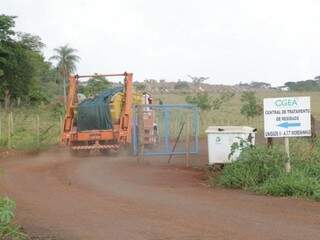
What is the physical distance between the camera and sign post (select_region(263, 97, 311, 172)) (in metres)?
13.4

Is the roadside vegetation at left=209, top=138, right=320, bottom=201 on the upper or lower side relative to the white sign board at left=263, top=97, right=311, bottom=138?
lower

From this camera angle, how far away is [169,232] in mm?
8383

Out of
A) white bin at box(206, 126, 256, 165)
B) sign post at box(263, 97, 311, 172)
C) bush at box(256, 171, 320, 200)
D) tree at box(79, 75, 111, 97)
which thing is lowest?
bush at box(256, 171, 320, 200)

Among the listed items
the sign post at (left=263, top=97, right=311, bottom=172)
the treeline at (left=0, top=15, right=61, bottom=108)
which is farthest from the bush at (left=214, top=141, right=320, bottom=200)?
the treeline at (left=0, top=15, right=61, bottom=108)

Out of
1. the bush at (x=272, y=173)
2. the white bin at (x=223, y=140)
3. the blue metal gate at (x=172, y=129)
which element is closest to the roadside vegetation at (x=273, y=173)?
the bush at (x=272, y=173)

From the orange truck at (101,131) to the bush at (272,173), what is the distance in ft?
28.0

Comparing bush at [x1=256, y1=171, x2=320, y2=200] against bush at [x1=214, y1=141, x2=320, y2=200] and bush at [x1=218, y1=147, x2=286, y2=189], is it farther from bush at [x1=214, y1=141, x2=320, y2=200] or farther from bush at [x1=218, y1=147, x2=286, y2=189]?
bush at [x1=218, y1=147, x2=286, y2=189]

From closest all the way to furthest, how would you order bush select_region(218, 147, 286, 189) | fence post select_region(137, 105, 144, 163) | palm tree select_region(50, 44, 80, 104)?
bush select_region(218, 147, 286, 189), fence post select_region(137, 105, 144, 163), palm tree select_region(50, 44, 80, 104)

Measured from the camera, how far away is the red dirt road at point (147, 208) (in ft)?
→ 27.8

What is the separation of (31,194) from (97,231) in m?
4.49

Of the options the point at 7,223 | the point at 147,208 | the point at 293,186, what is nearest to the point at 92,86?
the point at 293,186

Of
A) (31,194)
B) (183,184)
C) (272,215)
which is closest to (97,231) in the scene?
(272,215)

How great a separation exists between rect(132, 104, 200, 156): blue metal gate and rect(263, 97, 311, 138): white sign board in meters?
4.69

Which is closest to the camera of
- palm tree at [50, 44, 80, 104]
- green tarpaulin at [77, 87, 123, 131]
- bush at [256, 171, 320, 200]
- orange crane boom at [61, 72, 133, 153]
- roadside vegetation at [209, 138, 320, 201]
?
bush at [256, 171, 320, 200]
